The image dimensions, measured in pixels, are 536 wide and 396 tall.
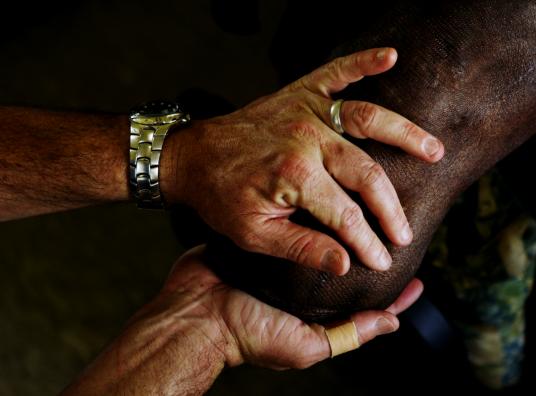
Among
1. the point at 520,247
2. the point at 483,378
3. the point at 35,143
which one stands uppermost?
the point at 35,143

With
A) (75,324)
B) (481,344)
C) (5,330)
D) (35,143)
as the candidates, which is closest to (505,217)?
(481,344)

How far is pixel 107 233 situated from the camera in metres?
2.26

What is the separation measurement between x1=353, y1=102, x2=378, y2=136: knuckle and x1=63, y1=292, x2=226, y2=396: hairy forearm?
51cm

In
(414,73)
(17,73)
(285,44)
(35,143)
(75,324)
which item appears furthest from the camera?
(17,73)

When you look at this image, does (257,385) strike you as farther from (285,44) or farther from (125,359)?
(285,44)

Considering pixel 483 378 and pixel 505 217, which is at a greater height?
pixel 505 217

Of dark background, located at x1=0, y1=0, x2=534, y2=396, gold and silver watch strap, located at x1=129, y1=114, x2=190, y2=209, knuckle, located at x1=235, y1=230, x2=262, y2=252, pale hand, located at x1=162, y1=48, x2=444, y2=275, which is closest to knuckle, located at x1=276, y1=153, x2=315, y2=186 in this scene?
pale hand, located at x1=162, y1=48, x2=444, y2=275

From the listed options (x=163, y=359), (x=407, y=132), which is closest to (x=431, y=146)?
(x=407, y=132)

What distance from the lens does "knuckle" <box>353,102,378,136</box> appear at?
0.89 meters

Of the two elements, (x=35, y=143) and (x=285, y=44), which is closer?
(x=35, y=143)

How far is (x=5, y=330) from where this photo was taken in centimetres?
211

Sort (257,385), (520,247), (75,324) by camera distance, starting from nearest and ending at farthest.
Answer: (520,247) < (257,385) < (75,324)

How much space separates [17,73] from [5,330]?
46.7 inches

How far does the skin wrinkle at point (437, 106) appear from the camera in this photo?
0.93m
